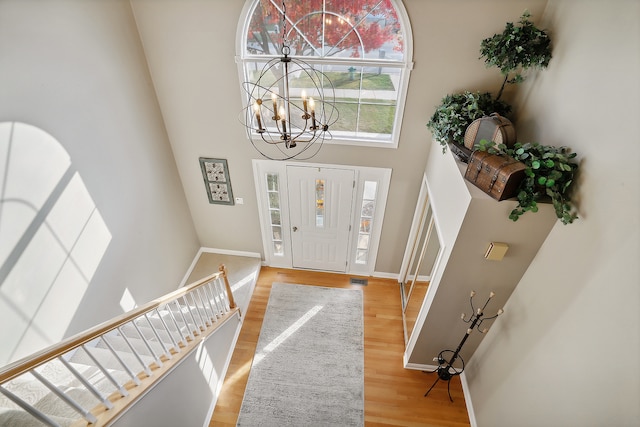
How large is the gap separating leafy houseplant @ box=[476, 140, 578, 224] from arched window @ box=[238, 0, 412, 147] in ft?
4.92

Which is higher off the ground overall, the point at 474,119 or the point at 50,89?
the point at 50,89

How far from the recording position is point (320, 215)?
4.15m

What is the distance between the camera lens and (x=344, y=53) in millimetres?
3061

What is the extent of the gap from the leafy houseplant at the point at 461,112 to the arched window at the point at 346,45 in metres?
0.52

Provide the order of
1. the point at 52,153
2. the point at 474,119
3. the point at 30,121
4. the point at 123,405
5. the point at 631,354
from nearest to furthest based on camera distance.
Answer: the point at 631,354, the point at 123,405, the point at 30,121, the point at 52,153, the point at 474,119

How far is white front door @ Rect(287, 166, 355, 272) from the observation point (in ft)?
12.5

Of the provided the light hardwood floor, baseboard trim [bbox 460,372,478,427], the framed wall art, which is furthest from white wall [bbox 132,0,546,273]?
baseboard trim [bbox 460,372,478,427]

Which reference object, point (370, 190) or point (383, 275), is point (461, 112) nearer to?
point (370, 190)

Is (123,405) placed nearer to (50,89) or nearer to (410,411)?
(50,89)

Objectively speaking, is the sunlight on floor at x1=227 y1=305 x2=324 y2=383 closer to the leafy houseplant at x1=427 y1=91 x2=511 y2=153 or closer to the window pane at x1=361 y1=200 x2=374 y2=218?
the window pane at x1=361 y1=200 x2=374 y2=218

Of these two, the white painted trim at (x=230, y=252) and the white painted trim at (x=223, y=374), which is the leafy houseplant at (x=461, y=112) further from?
the white painted trim at (x=230, y=252)

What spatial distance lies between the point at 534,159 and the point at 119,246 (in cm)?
368

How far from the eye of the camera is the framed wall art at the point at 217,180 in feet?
12.6

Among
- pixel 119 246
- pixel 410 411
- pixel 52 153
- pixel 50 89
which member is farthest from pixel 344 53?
pixel 410 411
